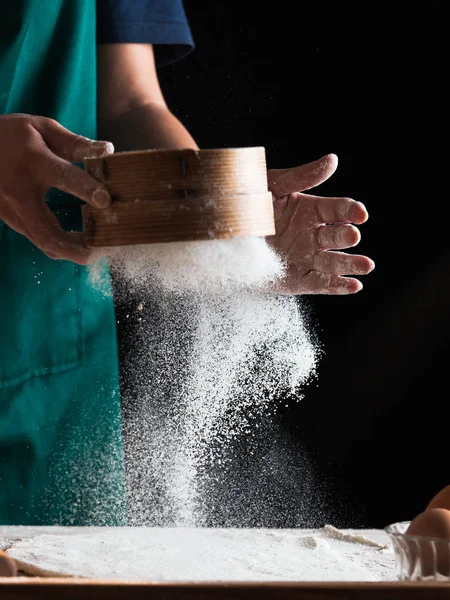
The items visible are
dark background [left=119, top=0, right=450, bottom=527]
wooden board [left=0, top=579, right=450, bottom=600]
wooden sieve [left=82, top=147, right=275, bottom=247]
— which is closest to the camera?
wooden board [left=0, top=579, right=450, bottom=600]

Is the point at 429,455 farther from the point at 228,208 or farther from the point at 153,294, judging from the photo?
the point at 228,208

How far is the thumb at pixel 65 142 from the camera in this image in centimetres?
77

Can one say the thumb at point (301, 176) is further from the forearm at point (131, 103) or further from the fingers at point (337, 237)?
the forearm at point (131, 103)

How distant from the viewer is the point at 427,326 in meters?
1.67

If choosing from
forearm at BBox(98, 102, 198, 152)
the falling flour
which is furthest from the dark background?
forearm at BBox(98, 102, 198, 152)

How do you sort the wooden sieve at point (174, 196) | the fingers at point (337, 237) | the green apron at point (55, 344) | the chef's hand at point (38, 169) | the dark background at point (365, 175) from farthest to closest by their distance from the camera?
1. the dark background at point (365, 175)
2. the green apron at point (55, 344)
3. the fingers at point (337, 237)
4. the chef's hand at point (38, 169)
5. the wooden sieve at point (174, 196)

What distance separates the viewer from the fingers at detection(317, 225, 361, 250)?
971 millimetres

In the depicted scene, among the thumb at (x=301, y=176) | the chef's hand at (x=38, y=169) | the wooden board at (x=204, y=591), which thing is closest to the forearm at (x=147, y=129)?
the thumb at (x=301, y=176)

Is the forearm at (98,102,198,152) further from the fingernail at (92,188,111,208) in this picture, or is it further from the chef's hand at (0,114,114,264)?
the fingernail at (92,188,111,208)

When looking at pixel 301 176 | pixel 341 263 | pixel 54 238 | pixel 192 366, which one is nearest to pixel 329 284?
pixel 341 263

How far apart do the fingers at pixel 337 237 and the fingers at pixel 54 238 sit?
1.05ft

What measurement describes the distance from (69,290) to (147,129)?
0.82 ft

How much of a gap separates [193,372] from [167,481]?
16cm

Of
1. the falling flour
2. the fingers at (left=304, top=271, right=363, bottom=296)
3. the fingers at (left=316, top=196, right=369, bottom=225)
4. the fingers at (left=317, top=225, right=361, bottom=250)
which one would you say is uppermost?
the fingers at (left=316, top=196, right=369, bottom=225)
